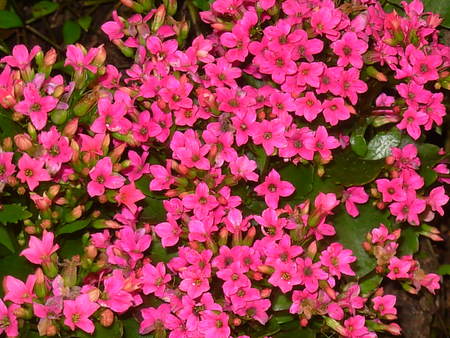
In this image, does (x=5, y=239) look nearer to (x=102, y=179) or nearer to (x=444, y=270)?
(x=102, y=179)

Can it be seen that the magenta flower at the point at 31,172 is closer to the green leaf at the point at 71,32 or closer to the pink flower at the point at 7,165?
the pink flower at the point at 7,165

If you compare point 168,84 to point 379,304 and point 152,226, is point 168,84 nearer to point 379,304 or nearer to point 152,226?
point 152,226

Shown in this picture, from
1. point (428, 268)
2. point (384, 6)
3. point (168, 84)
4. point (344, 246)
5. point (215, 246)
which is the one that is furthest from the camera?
point (428, 268)

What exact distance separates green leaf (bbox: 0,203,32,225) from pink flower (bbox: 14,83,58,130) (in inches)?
7.5

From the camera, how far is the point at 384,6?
7.59 feet

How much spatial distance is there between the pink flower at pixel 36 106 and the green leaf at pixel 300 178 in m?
0.63

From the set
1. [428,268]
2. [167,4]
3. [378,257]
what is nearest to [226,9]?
[167,4]

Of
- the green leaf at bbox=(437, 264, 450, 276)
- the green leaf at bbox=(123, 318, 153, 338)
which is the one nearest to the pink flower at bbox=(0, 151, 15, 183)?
the green leaf at bbox=(123, 318, 153, 338)

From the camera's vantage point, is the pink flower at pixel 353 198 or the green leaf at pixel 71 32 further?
the green leaf at pixel 71 32

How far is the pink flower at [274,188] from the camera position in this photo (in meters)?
1.80

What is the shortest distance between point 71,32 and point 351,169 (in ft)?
4.32

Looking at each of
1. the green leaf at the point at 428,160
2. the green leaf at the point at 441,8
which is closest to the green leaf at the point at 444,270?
the green leaf at the point at 428,160

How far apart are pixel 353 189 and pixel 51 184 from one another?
794 millimetres

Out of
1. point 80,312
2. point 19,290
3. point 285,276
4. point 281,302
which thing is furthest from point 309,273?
point 19,290
